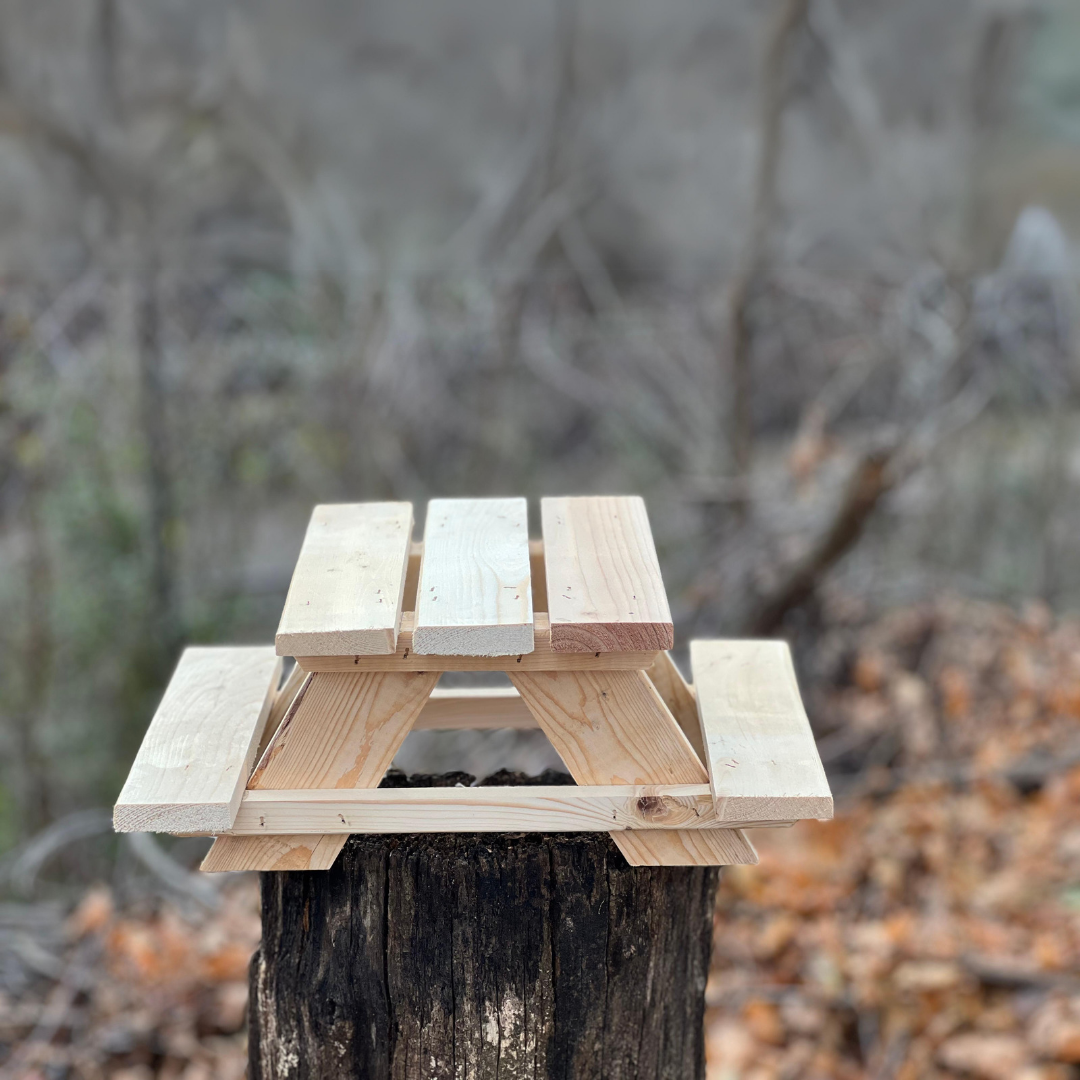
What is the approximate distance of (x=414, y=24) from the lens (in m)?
6.94

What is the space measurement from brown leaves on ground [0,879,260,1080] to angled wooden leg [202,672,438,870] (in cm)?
204

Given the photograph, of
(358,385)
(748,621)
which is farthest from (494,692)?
(358,385)

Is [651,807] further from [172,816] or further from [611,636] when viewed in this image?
[172,816]

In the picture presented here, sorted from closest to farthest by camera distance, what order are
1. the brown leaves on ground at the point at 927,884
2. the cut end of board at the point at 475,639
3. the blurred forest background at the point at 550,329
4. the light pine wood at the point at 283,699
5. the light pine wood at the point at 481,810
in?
the cut end of board at the point at 475,639 < the light pine wood at the point at 481,810 < the light pine wood at the point at 283,699 < the brown leaves on ground at the point at 927,884 < the blurred forest background at the point at 550,329

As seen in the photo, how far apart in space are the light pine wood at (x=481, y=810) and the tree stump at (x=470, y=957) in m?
0.08

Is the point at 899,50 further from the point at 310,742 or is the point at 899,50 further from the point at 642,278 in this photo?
the point at 310,742

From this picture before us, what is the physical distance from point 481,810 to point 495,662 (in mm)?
241

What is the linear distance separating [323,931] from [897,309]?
5.27m

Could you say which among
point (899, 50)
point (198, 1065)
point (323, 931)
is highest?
point (899, 50)

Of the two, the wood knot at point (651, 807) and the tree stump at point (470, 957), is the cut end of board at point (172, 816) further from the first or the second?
the wood knot at point (651, 807)

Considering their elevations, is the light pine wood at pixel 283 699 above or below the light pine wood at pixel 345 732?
below

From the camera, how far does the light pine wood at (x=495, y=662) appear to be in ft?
5.08

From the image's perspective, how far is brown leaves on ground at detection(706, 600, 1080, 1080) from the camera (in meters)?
3.36

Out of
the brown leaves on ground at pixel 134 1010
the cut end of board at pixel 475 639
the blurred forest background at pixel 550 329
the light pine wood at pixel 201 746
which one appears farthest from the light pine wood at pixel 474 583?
the blurred forest background at pixel 550 329
